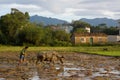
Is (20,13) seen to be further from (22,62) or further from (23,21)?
(22,62)

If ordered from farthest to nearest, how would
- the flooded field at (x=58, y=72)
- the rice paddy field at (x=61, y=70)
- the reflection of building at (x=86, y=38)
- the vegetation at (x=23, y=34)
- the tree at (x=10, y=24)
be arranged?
the reflection of building at (x=86, y=38) → the tree at (x=10, y=24) → the vegetation at (x=23, y=34) → the rice paddy field at (x=61, y=70) → the flooded field at (x=58, y=72)

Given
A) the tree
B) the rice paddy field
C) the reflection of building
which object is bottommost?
the rice paddy field

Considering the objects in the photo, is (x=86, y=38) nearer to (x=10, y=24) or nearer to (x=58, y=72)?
(x=10, y=24)

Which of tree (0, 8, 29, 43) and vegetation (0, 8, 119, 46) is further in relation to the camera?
tree (0, 8, 29, 43)

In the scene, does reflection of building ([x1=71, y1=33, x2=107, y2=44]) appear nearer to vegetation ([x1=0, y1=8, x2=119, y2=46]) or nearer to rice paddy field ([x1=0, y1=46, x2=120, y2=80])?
vegetation ([x1=0, y1=8, x2=119, y2=46])

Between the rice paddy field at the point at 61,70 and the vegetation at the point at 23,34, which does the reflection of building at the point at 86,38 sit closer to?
the vegetation at the point at 23,34

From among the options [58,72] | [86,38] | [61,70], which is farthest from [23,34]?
[58,72]

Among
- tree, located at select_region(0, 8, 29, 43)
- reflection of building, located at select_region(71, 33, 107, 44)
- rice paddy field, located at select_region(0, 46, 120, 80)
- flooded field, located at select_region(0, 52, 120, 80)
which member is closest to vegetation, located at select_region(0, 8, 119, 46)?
tree, located at select_region(0, 8, 29, 43)

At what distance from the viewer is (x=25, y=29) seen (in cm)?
8325

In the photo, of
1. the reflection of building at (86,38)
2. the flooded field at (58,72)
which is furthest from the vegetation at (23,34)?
the flooded field at (58,72)

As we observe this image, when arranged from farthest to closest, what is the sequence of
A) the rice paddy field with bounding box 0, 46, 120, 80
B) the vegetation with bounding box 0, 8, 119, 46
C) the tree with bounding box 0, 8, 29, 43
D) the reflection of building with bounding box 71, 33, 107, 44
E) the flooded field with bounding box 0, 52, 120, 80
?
the reflection of building with bounding box 71, 33, 107, 44
the tree with bounding box 0, 8, 29, 43
the vegetation with bounding box 0, 8, 119, 46
the rice paddy field with bounding box 0, 46, 120, 80
the flooded field with bounding box 0, 52, 120, 80

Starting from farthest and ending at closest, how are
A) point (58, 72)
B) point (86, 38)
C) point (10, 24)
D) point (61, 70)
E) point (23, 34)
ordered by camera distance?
point (86, 38) → point (10, 24) → point (23, 34) → point (61, 70) → point (58, 72)

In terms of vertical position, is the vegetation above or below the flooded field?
above

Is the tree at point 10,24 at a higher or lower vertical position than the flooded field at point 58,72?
higher
